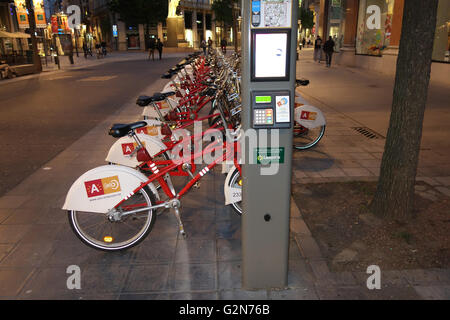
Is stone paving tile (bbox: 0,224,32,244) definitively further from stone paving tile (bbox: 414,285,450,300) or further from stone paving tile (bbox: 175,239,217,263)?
stone paving tile (bbox: 414,285,450,300)

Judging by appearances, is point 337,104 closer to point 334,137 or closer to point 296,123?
point 334,137

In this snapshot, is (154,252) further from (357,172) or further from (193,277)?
(357,172)

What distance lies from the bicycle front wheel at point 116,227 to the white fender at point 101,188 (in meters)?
0.11

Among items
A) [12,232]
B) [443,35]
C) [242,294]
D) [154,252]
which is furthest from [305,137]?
[443,35]

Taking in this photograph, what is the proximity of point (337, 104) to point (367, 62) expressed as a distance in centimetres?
1043

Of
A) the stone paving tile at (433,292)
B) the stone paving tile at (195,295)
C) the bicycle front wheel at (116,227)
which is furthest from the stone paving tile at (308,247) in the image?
the bicycle front wheel at (116,227)

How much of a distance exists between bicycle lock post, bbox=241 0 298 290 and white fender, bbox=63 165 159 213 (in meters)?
1.20

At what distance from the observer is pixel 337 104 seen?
10398mm

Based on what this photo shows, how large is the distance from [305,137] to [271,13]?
16.1 feet

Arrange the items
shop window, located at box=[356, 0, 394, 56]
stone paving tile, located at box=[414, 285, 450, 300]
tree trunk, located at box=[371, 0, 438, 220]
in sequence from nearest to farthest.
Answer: stone paving tile, located at box=[414, 285, 450, 300] < tree trunk, located at box=[371, 0, 438, 220] < shop window, located at box=[356, 0, 394, 56]

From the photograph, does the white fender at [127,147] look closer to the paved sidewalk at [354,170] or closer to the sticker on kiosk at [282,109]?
the paved sidewalk at [354,170]

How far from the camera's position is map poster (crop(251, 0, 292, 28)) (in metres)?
2.21

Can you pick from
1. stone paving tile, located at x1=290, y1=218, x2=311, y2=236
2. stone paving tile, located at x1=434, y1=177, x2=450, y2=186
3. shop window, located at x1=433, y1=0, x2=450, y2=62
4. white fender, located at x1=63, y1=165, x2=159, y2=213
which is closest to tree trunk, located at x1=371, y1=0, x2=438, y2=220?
stone paving tile, located at x1=290, y1=218, x2=311, y2=236

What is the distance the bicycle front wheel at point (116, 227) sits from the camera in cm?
338
